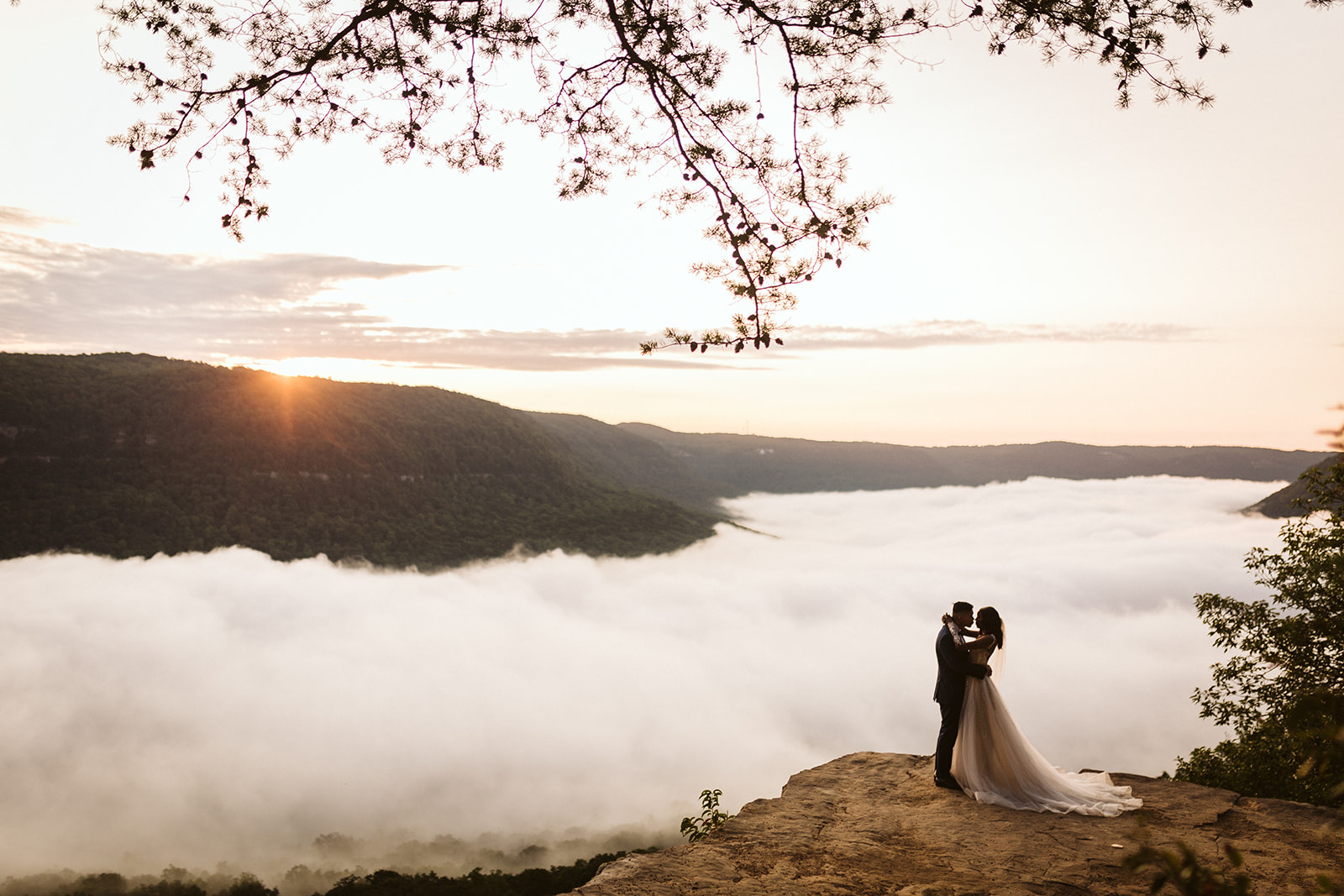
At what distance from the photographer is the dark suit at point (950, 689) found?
8422 millimetres

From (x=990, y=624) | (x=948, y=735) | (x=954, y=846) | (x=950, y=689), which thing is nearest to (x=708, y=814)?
(x=948, y=735)

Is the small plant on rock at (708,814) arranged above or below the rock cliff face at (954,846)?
below

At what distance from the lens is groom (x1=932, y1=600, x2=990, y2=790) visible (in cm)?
843

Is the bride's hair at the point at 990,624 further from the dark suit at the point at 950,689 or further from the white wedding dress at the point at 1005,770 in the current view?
the dark suit at the point at 950,689

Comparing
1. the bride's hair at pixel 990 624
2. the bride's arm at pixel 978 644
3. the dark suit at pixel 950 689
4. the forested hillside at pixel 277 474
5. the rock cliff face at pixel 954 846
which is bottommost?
the forested hillside at pixel 277 474

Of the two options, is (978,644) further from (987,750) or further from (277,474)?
(277,474)

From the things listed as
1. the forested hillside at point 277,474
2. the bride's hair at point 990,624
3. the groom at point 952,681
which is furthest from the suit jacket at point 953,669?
the forested hillside at point 277,474

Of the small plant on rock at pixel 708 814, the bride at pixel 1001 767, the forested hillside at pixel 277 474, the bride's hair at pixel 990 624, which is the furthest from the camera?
the forested hillside at pixel 277 474

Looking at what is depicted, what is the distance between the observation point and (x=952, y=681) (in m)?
8.54

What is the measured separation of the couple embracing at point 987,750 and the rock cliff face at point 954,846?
0.78 ft

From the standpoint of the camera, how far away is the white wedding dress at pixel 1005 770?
8.02m

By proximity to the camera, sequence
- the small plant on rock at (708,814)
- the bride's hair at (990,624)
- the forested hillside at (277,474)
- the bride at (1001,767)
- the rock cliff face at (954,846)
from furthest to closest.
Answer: the forested hillside at (277,474) < the small plant on rock at (708,814) < the bride's hair at (990,624) < the bride at (1001,767) < the rock cliff face at (954,846)

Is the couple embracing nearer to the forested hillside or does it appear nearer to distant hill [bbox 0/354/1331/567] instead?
distant hill [bbox 0/354/1331/567]

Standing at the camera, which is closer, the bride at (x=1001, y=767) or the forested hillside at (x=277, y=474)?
the bride at (x=1001, y=767)
